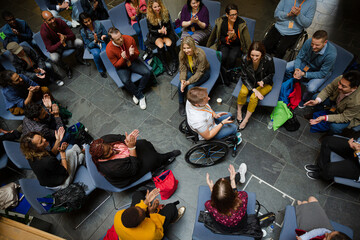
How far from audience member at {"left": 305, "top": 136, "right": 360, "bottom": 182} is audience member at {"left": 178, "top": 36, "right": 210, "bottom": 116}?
1957 millimetres

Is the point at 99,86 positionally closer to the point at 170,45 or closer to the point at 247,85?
the point at 170,45

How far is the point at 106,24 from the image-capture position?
4203 mm

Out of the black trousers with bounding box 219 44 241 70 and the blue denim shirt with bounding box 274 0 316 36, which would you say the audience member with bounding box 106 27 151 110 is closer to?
the black trousers with bounding box 219 44 241 70

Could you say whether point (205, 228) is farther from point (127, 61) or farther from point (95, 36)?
point (95, 36)

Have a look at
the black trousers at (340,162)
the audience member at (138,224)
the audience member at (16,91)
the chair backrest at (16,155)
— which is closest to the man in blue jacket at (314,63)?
the black trousers at (340,162)

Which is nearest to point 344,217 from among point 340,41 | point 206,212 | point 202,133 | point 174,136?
point 206,212

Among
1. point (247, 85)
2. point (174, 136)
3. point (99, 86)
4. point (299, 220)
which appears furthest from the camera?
point (99, 86)

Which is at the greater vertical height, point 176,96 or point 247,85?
point 247,85

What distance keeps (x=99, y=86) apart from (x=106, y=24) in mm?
1226

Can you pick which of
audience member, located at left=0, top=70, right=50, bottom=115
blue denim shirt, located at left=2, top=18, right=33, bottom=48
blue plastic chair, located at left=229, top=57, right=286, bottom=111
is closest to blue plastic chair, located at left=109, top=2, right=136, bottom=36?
blue denim shirt, located at left=2, top=18, right=33, bottom=48

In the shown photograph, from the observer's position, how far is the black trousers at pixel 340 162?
2510mm

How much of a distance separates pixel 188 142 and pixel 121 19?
2.99 m

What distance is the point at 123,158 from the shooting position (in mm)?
2514

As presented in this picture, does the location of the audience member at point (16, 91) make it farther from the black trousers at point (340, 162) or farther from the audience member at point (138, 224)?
the black trousers at point (340, 162)
